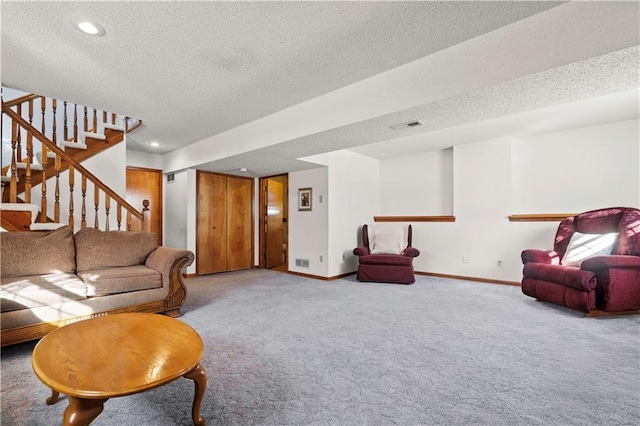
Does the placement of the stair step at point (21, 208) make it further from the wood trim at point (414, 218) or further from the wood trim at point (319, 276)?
the wood trim at point (414, 218)

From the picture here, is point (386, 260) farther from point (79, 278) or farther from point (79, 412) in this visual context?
point (79, 412)

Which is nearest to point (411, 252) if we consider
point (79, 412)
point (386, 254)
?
point (386, 254)

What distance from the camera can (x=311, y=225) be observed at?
520 centimetres

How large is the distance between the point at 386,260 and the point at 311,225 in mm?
1443

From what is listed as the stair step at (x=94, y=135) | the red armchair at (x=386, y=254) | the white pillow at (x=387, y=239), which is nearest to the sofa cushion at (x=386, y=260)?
the red armchair at (x=386, y=254)

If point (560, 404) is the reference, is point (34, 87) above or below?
above

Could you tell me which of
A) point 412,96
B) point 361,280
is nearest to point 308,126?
point 412,96

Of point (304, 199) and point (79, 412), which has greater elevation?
point (304, 199)

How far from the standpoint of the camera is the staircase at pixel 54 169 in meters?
3.09

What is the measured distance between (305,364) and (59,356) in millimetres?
1303

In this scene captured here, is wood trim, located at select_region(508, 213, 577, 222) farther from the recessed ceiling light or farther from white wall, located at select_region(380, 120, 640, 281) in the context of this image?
the recessed ceiling light

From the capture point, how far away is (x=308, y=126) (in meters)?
3.20

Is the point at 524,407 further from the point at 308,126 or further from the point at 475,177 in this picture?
the point at 475,177

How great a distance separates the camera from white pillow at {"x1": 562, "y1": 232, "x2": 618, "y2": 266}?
324cm
